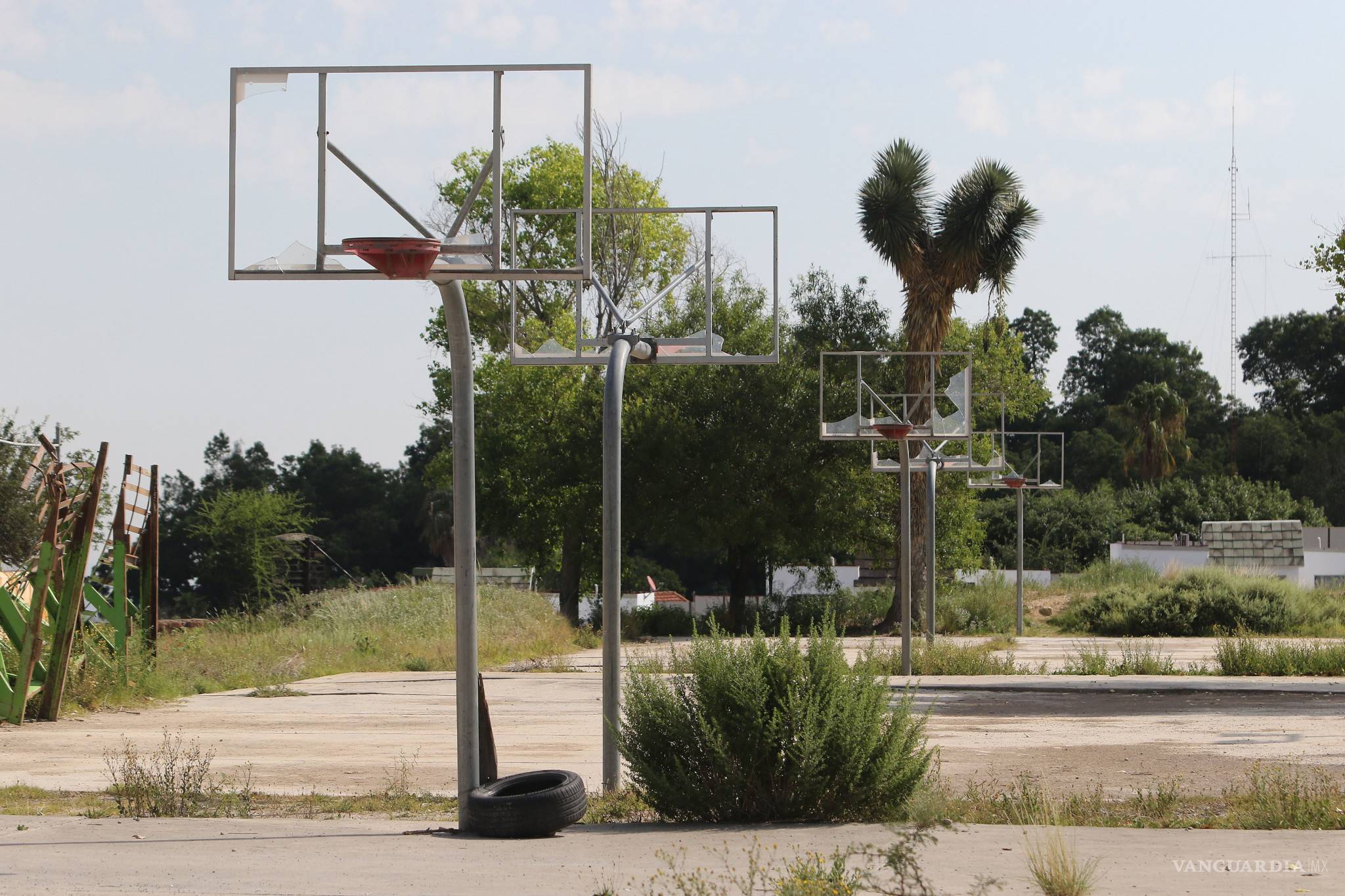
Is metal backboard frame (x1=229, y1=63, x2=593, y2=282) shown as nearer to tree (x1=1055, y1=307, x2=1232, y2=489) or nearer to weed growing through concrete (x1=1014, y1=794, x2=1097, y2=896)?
weed growing through concrete (x1=1014, y1=794, x2=1097, y2=896)

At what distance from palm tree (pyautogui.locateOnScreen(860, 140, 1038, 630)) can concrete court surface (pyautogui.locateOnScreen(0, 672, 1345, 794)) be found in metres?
15.8

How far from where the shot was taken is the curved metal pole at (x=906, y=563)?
2044 centimetres

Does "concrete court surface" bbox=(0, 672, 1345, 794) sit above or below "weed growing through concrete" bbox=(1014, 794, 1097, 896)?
below

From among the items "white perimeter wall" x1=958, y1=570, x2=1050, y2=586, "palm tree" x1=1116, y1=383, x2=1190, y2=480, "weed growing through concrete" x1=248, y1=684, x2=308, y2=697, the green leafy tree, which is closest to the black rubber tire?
"weed growing through concrete" x1=248, y1=684, x2=308, y2=697

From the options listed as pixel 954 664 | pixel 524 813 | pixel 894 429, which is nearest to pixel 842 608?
pixel 954 664

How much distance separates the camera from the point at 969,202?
35188mm

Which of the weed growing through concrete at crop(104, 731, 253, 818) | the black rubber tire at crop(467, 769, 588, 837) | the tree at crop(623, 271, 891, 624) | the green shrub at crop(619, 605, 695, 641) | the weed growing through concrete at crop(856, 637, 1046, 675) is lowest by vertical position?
the green shrub at crop(619, 605, 695, 641)

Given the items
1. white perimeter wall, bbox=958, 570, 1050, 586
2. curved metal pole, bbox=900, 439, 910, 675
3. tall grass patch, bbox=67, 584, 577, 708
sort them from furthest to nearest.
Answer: white perimeter wall, bbox=958, 570, 1050, 586
curved metal pole, bbox=900, 439, 910, 675
tall grass patch, bbox=67, 584, 577, 708

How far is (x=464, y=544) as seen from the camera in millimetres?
8500

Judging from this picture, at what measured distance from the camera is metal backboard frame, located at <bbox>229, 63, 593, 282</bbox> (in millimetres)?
8078

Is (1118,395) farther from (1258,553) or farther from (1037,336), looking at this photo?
(1258,553)

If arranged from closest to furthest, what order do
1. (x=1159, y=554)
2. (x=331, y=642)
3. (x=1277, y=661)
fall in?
(x=1277, y=661) → (x=331, y=642) → (x=1159, y=554)

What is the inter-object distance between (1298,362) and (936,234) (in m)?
51.6

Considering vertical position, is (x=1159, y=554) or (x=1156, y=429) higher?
(x=1156, y=429)
